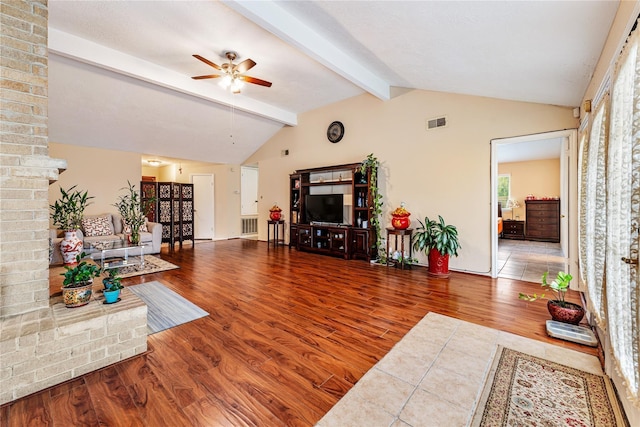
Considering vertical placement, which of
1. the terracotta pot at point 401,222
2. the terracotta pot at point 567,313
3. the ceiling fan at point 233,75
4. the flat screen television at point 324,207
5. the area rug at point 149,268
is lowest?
the area rug at point 149,268

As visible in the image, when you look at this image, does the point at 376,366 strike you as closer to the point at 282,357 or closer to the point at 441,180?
the point at 282,357

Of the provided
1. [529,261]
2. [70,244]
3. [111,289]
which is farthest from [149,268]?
[529,261]

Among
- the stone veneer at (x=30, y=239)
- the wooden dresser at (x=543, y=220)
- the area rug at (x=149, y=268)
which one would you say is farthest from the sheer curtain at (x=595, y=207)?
the wooden dresser at (x=543, y=220)

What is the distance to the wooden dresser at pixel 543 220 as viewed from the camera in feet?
24.6

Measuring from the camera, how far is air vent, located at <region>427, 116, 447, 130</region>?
449cm

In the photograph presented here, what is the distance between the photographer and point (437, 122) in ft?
15.0

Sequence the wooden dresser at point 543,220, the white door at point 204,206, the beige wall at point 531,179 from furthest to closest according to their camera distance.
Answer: the white door at point 204,206 → the beige wall at point 531,179 → the wooden dresser at point 543,220

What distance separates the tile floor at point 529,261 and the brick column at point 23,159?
544 centimetres

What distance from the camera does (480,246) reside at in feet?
13.9

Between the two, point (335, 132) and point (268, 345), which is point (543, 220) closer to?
point (335, 132)

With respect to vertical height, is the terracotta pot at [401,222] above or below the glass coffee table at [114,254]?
above

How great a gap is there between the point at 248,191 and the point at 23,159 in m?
7.13

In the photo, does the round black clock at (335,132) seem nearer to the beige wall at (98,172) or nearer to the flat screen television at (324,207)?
the flat screen television at (324,207)

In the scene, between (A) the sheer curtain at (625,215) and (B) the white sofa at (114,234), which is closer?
(A) the sheer curtain at (625,215)
